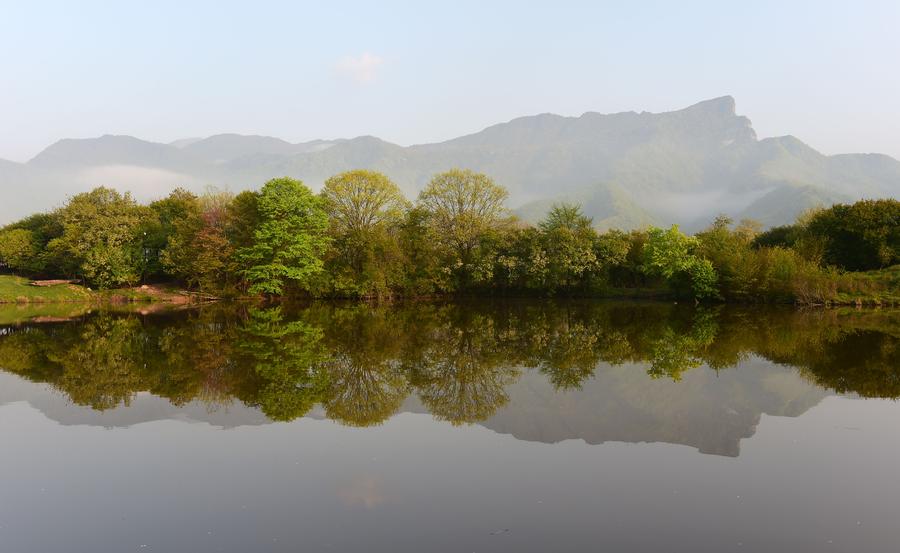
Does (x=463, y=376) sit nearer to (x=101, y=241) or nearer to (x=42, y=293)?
(x=101, y=241)

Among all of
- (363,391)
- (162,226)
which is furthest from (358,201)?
(363,391)

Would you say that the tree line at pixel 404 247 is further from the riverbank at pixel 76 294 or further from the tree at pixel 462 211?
the riverbank at pixel 76 294

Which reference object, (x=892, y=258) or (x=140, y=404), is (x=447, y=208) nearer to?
(x=892, y=258)

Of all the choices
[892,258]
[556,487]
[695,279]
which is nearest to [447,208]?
Answer: [695,279]

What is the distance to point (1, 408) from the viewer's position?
52.2ft

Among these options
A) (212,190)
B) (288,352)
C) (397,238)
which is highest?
(212,190)

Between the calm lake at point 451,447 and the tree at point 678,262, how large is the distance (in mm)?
26201

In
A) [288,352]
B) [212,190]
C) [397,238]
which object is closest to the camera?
[288,352]

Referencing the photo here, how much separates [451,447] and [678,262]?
46.8 meters

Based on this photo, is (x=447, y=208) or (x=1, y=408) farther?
(x=447, y=208)

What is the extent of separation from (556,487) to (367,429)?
17.4 ft

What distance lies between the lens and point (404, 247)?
60.6 meters

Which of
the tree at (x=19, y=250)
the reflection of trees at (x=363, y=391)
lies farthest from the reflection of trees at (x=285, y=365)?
the tree at (x=19, y=250)

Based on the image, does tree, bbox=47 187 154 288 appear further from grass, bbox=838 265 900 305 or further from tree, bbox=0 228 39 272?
grass, bbox=838 265 900 305
